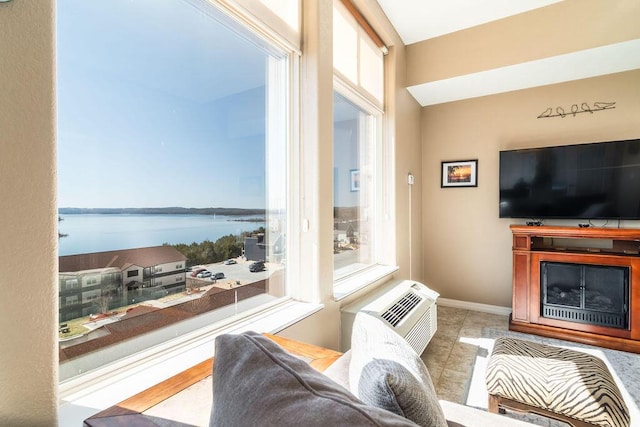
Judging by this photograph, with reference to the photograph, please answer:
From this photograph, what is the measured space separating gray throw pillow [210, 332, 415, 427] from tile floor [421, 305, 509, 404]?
74.4 inches

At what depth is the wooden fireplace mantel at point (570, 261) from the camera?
8.55ft

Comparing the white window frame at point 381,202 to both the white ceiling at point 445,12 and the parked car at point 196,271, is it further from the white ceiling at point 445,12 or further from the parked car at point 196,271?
the parked car at point 196,271

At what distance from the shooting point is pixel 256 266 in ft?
5.51

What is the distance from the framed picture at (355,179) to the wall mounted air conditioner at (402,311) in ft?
3.02

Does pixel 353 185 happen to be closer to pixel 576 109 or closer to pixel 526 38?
pixel 526 38

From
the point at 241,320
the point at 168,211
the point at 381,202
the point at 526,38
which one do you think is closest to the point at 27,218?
the point at 168,211

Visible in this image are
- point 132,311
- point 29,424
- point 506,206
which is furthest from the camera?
point 506,206

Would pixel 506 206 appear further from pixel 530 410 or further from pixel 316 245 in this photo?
pixel 316 245

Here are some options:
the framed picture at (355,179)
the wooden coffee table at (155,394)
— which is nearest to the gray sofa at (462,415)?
the wooden coffee table at (155,394)

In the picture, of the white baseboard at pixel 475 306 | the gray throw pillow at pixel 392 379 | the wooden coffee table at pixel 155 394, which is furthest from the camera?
the white baseboard at pixel 475 306

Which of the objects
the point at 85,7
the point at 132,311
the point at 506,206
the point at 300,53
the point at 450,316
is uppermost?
the point at 300,53

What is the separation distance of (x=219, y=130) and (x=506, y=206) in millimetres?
3188

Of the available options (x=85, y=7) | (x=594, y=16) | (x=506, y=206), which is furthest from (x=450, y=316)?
(x=85, y=7)

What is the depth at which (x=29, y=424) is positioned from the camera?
0.70m
